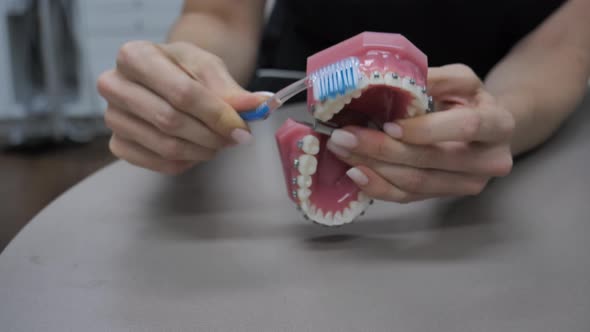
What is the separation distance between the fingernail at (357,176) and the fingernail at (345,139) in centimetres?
2

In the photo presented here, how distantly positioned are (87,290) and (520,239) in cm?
39

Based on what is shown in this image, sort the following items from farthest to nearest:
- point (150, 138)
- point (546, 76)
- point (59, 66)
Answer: point (59, 66) → point (546, 76) → point (150, 138)

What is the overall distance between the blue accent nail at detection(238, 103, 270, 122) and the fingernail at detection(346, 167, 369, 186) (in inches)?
3.9

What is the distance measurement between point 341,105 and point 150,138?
0.20 metres

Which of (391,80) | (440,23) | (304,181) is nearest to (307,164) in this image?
(304,181)

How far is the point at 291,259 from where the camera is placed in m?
0.53

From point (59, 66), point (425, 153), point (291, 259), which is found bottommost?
point (59, 66)

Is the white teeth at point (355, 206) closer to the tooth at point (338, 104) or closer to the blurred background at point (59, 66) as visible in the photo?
the tooth at point (338, 104)

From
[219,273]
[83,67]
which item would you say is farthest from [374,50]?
[83,67]

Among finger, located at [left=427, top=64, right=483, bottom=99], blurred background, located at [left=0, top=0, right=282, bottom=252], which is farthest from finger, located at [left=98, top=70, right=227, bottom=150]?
blurred background, located at [left=0, top=0, right=282, bottom=252]

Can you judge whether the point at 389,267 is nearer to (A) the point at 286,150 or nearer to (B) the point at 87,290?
(A) the point at 286,150

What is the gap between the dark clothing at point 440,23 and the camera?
0.87 meters

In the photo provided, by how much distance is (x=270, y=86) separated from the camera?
0.91 metres

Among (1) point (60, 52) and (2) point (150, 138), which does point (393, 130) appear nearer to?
(2) point (150, 138)
